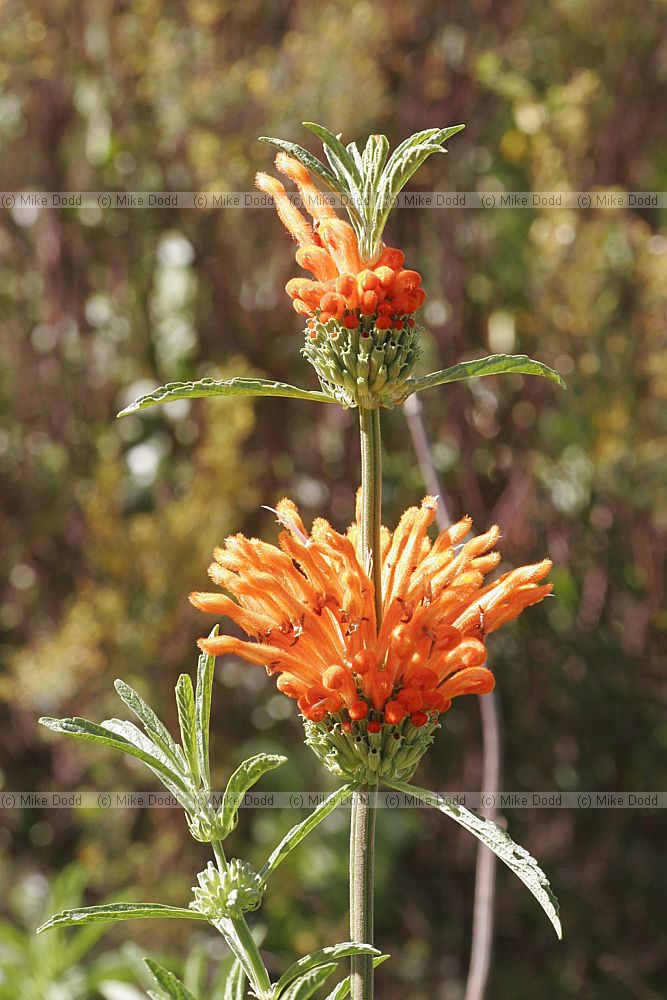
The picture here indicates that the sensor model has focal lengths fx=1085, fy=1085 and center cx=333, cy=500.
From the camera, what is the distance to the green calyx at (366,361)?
0.60 m

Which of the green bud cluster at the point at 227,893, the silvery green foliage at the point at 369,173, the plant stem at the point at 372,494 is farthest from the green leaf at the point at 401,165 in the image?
the green bud cluster at the point at 227,893

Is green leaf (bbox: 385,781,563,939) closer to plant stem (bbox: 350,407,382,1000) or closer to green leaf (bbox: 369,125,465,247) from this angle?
plant stem (bbox: 350,407,382,1000)

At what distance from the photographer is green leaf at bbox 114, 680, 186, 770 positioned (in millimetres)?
632

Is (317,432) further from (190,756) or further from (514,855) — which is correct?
(514,855)

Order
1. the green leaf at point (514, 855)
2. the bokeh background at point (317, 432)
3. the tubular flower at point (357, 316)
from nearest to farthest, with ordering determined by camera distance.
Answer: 1. the green leaf at point (514, 855)
2. the tubular flower at point (357, 316)
3. the bokeh background at point (317, 432)

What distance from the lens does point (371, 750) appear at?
23.7 inches

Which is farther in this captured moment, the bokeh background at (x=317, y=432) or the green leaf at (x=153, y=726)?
the bokeh background at (x=317, y=432)

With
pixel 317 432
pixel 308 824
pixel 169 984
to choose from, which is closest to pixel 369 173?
pixel 308 824

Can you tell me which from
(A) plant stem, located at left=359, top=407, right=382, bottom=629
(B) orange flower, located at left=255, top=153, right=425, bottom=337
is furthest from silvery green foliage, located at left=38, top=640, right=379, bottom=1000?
(B) orange flower, located at left=255, top=153, right=425, bottom=337

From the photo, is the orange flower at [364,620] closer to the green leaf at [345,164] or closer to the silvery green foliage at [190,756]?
the silvery green foliage at [190,756]

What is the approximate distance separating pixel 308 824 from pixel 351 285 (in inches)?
11.4

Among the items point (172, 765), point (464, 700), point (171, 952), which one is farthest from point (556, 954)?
point (172, 765)

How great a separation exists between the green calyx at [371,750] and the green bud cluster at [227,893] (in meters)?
0.08

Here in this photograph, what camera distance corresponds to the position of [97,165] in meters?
2.59
